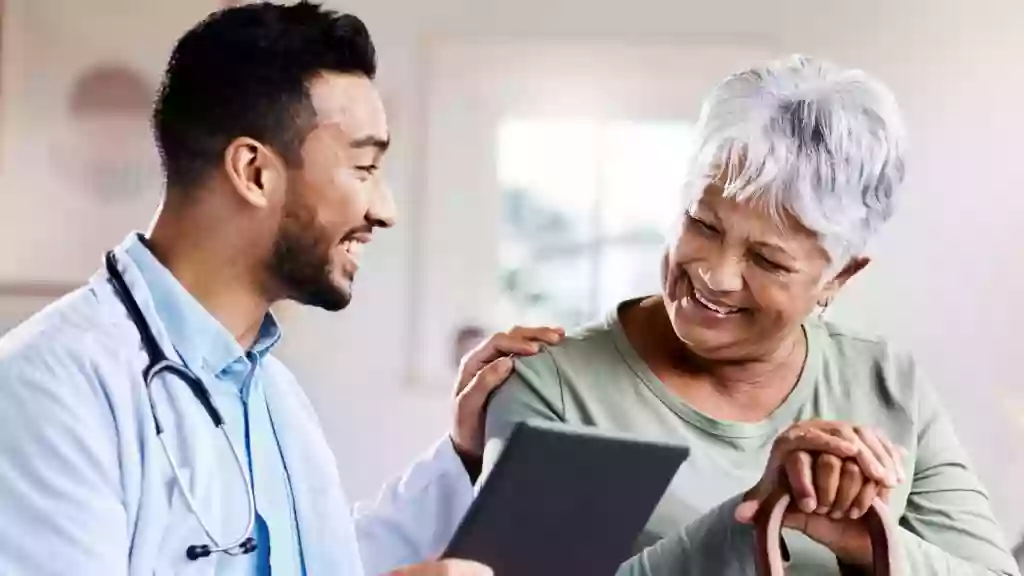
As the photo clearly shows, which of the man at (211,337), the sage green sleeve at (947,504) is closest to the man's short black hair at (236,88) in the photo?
the man at (211,337)

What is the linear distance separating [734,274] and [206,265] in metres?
0.47

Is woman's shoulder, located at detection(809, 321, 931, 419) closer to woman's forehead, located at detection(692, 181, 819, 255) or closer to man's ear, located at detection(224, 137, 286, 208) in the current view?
woman's forehead, located at detection(692, 181, 819, 255)

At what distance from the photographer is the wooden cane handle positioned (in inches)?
33.7

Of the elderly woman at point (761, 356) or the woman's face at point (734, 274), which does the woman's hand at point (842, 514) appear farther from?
the woman's face at point (734, 274)

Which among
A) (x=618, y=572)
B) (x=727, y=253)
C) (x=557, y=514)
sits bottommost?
(x=618, y=572)

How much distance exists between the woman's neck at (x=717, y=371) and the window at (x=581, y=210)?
0.49 metres

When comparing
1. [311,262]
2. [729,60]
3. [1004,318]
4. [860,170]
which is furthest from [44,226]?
[1004,318]

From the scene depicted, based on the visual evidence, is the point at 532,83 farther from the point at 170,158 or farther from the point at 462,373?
the point at 170,158

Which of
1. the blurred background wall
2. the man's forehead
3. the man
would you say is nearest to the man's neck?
the man

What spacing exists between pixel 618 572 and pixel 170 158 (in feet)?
1.66

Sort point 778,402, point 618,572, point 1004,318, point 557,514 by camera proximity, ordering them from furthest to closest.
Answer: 1. point 1004,318
2. point 778,402
3. point 618,572
4. point 557,514

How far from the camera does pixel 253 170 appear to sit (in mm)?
864

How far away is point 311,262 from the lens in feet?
2.93

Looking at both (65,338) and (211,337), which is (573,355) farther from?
(65,338)
